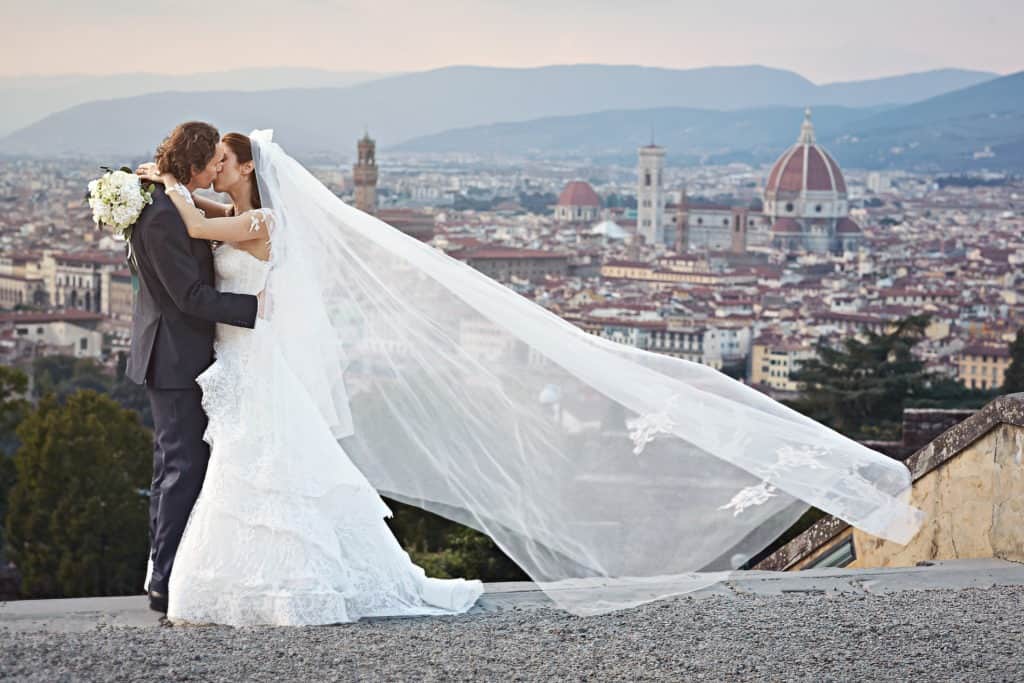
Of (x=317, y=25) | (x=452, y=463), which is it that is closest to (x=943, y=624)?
(x=452, y=463)

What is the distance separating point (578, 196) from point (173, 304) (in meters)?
87.4

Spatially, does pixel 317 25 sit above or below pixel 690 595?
A: above

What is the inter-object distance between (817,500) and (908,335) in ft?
69.4

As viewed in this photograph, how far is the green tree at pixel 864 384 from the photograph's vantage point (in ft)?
66.9

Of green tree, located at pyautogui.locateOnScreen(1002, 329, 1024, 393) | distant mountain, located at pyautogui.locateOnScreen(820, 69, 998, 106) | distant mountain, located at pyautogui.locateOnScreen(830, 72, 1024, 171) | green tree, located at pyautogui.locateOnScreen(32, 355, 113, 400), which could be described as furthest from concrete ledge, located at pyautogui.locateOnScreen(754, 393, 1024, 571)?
distant mountain, located at pyautogui.locateOnScreen(820, 69, 998, 106)

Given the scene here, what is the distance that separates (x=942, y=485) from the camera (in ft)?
8.41

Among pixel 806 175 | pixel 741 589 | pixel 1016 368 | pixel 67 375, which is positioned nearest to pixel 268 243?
pixel 741 589

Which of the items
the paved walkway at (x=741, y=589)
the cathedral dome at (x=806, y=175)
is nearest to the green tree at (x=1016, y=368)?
the paved walkway at (x=741, y=589)

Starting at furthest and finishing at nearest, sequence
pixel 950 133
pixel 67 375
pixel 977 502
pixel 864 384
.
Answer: pixel 950 133, pixel 67 375, pixel 864 384, pixel 977 502

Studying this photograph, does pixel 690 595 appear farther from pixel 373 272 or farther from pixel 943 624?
pixel 373 272

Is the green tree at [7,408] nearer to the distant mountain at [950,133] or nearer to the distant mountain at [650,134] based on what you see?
the distant mountain at [950,133]

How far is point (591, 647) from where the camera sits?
1952 millimetres

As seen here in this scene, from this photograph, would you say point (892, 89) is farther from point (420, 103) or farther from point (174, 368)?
point (174, 368)

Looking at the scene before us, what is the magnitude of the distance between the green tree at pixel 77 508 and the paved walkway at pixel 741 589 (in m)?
9.01
